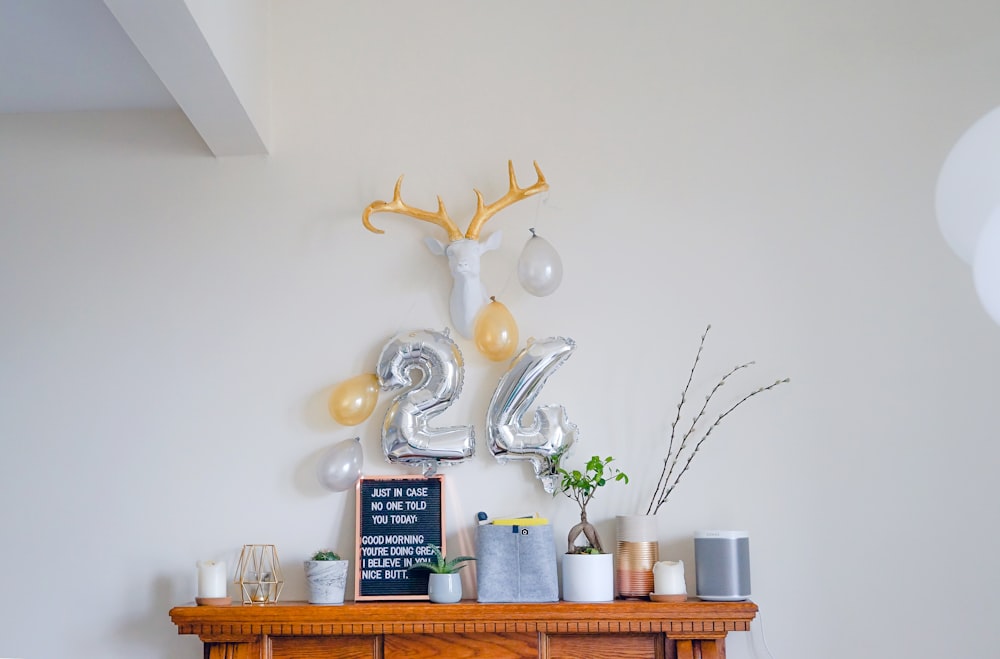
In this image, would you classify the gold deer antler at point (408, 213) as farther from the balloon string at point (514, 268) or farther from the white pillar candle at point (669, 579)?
the white pillar candle at point (669, 579)

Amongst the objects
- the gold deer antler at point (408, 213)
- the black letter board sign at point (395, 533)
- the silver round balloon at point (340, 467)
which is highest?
Result: the gold deer antler at point (408, 213)

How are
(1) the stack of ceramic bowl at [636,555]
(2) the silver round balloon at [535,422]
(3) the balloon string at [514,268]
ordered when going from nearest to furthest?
(1) the stack of ceramic bowl at [636,555] < (2) the silver round balloon at [535,422] < (3) the balloon string at [514,268]


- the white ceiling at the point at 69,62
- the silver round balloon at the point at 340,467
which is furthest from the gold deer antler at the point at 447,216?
the white ceiling at the point at 69,62

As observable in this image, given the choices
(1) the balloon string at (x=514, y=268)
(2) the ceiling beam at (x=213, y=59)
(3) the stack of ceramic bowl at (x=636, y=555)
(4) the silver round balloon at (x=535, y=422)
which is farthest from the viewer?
(1) the balloon string at (x=514, y=268)

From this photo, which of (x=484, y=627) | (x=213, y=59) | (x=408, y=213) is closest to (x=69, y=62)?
(x=213, y=59)

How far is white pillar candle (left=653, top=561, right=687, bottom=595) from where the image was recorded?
7.14 ft

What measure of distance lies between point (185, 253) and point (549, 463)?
116 centimetres

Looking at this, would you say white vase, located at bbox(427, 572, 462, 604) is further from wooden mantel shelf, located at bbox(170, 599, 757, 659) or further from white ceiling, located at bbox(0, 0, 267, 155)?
white ceiling, located at bbox(0, 0, 267, 155)

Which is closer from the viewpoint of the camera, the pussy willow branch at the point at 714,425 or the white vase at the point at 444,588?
the white vase at the point at 444,588

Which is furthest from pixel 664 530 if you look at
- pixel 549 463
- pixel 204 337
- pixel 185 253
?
pixel 185 253

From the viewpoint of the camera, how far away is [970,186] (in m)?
2.47

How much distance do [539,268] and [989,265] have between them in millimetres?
1188

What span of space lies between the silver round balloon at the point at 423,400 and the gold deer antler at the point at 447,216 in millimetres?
280

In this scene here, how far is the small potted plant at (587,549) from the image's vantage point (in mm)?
2195
